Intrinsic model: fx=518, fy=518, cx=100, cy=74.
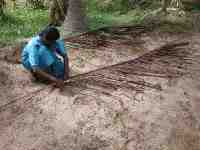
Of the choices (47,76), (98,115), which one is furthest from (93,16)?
(98,115)

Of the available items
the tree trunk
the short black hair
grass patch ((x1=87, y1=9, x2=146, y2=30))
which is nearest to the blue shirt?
the short black hair

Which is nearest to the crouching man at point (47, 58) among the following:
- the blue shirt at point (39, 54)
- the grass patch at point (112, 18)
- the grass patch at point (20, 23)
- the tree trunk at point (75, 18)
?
the blue shirt at point (39, 54)

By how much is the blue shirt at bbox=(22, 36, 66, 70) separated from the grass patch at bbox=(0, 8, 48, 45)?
6.06 feet

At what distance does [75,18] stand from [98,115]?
11.5ft

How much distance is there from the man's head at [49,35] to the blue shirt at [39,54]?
86 millimetres

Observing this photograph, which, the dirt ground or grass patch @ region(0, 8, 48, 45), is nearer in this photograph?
the dirt ground

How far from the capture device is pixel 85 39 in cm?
883

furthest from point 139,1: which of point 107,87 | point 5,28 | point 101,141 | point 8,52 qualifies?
point 101,141

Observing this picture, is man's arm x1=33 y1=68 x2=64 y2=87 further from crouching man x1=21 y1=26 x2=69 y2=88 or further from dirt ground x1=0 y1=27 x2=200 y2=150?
dirt ground x1=0 y1=27 x2=200 y2=150

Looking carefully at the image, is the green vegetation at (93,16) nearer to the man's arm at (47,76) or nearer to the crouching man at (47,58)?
the crouching man at (47,58)

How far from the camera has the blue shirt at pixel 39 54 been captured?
689cm

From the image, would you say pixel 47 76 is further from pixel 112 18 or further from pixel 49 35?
pixel 112 18

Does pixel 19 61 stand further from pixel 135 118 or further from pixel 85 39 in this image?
pixel 135 118

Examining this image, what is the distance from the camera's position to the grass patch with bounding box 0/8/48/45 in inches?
375
